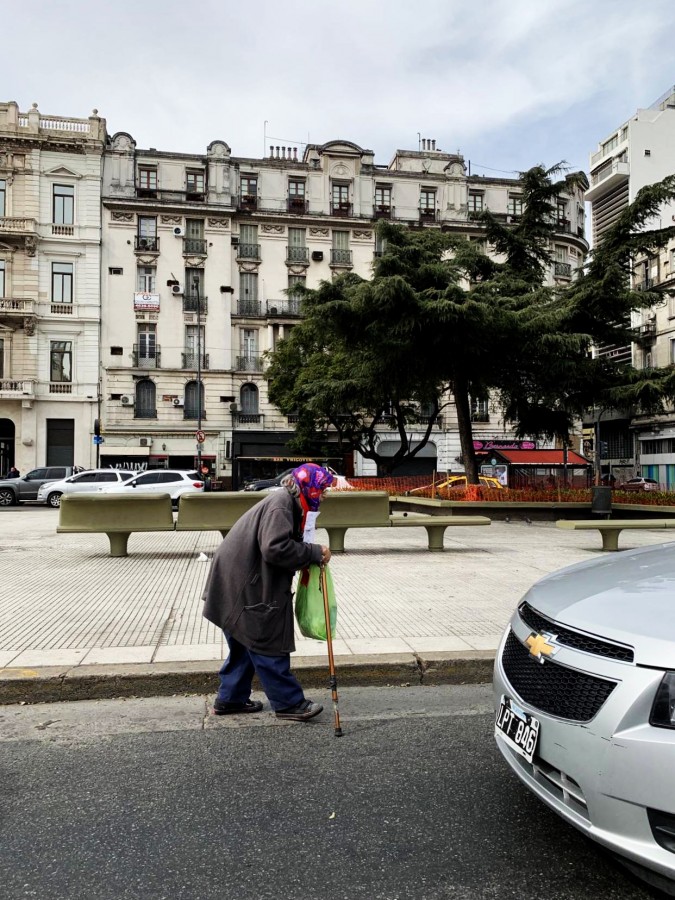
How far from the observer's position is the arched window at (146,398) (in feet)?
135

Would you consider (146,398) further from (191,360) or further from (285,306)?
(285,306)

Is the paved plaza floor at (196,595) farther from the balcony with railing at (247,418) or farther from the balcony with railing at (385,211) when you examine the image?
the balcony with railing at (385,211)

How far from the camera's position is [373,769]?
3535 mm

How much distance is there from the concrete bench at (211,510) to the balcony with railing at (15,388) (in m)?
32.1

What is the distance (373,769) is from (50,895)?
63.8 inches

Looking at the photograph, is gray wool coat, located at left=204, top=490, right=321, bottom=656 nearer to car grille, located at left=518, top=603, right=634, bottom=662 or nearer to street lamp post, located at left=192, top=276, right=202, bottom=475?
car grille, located at left=518, top=603, right=634, bottom=662

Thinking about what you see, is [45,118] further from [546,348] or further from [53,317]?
[546,348]

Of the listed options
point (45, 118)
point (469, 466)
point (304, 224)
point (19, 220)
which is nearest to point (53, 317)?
point (19, 220)

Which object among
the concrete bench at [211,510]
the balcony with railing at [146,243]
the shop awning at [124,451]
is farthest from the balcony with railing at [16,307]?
the concrete bench at [211,510]

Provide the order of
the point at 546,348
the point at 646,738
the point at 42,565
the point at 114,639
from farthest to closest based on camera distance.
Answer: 1. the point at 546,348
2. the point at 42,565
3. the point at 114,639
4. the point at 646,738

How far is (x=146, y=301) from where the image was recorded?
41406 millimetres

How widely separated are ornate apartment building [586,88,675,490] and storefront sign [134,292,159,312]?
26545 millimetres

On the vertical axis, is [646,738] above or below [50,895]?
above

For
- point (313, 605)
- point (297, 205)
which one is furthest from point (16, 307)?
point (313, 605)
